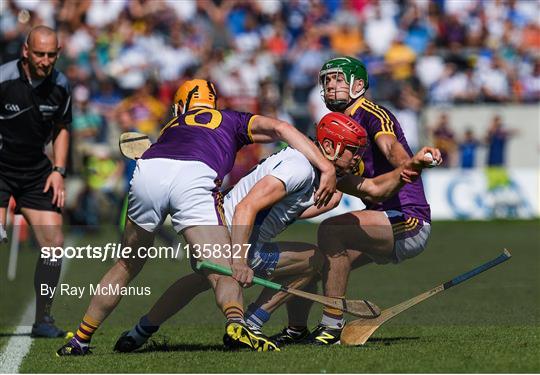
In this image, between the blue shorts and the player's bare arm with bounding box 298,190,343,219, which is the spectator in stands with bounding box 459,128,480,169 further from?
the blue shorts

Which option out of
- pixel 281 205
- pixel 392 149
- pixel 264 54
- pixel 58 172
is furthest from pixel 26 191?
pixel 264 54

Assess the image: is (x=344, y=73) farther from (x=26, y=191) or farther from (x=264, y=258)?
(x=26, y=191)

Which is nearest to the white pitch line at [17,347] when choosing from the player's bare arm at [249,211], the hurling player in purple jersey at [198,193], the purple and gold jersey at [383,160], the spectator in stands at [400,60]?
the hurling player in purple jersey at [198,193]

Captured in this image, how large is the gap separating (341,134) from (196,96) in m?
1.05

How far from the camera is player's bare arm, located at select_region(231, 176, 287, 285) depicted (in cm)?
664

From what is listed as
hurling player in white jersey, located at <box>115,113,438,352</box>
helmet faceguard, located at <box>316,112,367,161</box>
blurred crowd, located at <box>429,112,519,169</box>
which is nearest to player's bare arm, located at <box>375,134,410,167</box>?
Result: hurling player in white jersey, located at <box>115,113,438,352</box>

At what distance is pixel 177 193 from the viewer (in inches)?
270

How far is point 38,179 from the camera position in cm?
879

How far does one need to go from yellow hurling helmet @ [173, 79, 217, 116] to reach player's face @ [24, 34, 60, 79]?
1208mm

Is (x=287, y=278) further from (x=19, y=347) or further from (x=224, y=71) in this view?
(x=224, y=71)

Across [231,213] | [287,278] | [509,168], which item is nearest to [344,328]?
[287,278]

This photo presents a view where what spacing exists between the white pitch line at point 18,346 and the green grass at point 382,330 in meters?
0.07

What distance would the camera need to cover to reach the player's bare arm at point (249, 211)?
6637 millimetres

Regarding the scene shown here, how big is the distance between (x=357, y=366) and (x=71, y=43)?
595 inches
